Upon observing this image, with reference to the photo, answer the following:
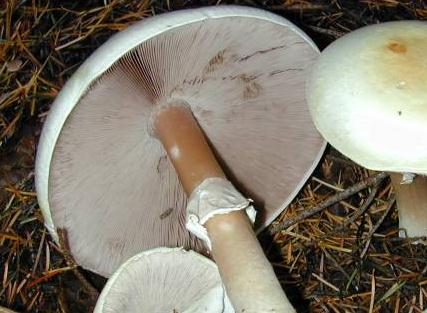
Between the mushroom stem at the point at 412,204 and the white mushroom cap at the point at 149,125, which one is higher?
the white mushroom cap at the point at 149,125

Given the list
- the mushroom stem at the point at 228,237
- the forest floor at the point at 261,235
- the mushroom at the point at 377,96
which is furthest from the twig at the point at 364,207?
the mushroom at the point at 377,96

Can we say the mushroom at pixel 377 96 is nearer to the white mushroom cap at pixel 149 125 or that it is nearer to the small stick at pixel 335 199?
the white mushroom cap at pixel 149 125

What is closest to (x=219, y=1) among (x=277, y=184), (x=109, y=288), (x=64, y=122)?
(x=277, y=184)

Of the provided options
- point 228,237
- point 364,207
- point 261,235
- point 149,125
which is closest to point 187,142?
point 149,125

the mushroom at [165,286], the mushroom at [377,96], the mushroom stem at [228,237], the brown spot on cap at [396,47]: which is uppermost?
the brown spot on cap at [396,47]

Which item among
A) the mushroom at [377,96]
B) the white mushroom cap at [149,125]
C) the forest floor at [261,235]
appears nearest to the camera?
the mushroom at [377,96]

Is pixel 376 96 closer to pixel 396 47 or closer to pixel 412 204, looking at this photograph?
pixel 396 47
